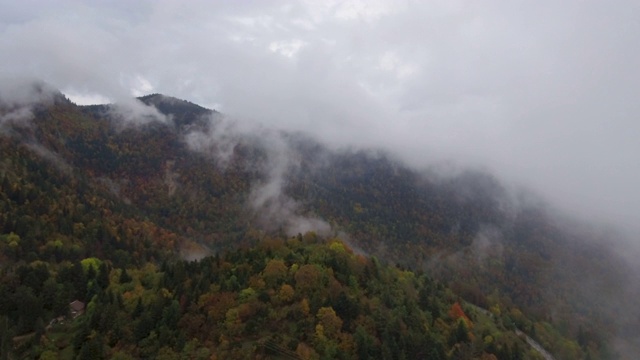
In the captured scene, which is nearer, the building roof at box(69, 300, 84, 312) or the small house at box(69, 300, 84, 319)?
the small house at box(69, 300, 84, 319)

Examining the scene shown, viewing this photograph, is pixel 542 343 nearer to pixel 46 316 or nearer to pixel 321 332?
pixel 321 332

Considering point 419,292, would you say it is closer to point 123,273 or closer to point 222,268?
point 222,268

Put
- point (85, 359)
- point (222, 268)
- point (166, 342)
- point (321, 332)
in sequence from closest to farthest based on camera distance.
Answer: point (85, 359) → point (166, 342) → point (321, 332) → point (222, 268)

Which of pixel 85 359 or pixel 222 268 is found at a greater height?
pixel 222 268

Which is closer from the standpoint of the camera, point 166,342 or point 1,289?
point 166,342

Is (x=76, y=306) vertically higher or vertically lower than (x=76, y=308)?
higher

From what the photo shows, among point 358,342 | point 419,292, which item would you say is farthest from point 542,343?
point 358,342

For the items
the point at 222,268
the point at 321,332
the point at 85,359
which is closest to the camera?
the point at 85,359

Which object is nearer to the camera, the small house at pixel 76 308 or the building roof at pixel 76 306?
the small house at pixel 76 308

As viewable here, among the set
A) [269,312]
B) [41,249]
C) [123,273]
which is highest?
[269,312]

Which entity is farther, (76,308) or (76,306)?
(76,306)
